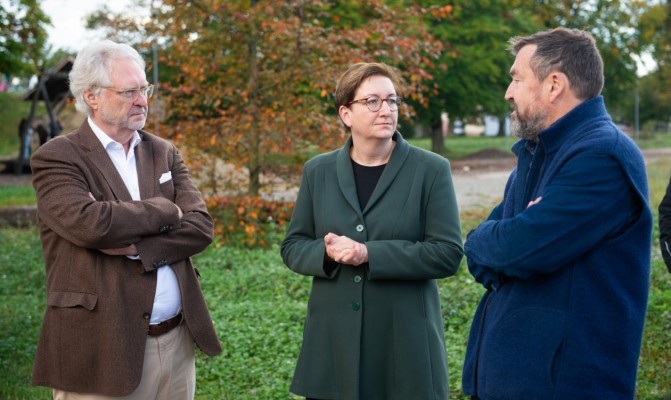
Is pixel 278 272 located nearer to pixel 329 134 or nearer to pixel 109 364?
pixel 329 134

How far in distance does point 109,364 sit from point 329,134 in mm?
7207

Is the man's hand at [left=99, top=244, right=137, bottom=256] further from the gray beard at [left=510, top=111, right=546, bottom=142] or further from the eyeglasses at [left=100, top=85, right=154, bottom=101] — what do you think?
the gray beard at [left=510, top=111, right=546, bottom=142]

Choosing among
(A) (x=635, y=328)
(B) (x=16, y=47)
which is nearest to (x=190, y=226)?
(A) (x=635, y=328)

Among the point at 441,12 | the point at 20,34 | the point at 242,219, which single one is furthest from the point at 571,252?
the point at 20,34

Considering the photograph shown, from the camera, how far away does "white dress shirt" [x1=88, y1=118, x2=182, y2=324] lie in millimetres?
3645

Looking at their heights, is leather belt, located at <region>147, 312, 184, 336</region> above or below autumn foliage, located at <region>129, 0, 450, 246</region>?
below

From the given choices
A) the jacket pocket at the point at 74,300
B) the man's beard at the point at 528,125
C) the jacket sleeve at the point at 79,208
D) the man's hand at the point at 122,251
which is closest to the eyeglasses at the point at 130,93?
the jacket sleeve at the point at 79,208

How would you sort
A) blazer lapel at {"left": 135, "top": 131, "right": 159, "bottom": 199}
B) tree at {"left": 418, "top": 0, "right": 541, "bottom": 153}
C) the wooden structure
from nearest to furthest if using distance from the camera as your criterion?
blazer lapel at {"left": 135, "top": 131, "right": 159, "bottom": 199} < the wooden structure < tree at {"left": 418, "top": 0, "right": 541, "bottom": 153}

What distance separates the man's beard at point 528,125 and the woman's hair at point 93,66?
1795 mm

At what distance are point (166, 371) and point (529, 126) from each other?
1954 mm

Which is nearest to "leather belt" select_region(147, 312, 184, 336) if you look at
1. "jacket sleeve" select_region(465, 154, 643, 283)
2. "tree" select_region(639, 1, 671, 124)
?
"jacket sleeve" select_region(465, 154, 643, 283)

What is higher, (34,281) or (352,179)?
(352,179)

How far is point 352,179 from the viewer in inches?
149

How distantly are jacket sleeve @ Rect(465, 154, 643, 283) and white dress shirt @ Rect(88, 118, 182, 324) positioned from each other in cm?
159
